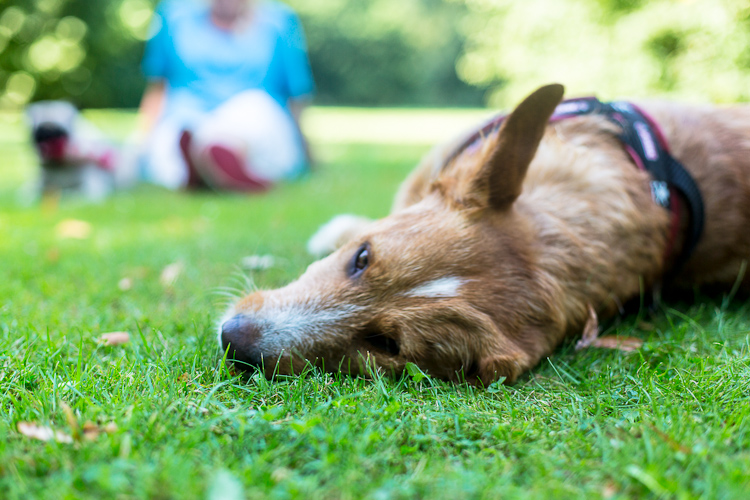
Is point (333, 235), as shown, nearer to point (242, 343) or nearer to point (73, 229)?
point (242, 343)

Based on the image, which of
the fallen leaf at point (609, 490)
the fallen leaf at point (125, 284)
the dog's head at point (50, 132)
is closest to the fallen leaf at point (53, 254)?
the fallen leaf at point (125, 284)

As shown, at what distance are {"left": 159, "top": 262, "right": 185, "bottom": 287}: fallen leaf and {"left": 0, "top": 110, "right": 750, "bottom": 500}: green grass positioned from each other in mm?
105

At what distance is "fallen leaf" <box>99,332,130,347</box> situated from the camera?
2.52 meters

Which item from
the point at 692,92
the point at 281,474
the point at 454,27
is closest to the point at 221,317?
the point at 281,474

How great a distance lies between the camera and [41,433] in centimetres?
167

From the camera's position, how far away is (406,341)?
7.73 ft

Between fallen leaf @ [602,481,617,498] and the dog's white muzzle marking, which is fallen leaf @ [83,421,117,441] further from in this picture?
fallen leaf @ [602,481,617,498]

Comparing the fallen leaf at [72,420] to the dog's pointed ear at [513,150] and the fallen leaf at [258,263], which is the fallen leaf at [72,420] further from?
the fallen leaf at [258,263]

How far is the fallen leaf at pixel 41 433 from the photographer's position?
1.63m

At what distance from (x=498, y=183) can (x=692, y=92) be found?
25.4 ft

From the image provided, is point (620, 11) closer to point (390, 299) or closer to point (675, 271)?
point (675, 271)

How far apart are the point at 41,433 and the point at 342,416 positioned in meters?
0.90

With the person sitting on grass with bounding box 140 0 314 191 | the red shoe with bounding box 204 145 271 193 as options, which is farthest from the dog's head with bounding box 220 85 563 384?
the person sitting on grass with bounding box 140 0 314 191

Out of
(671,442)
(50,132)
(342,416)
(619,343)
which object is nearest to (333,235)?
(619,343)
